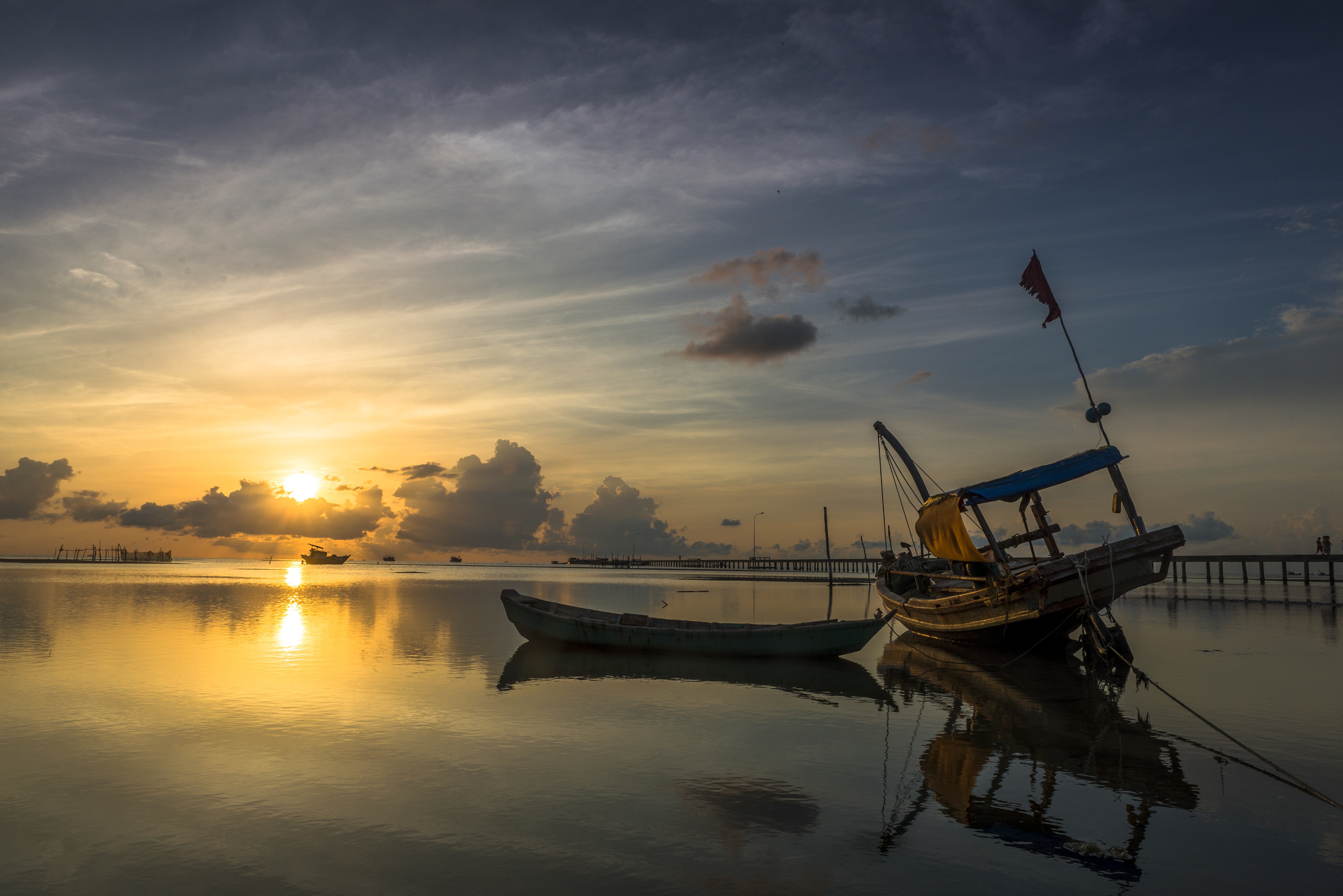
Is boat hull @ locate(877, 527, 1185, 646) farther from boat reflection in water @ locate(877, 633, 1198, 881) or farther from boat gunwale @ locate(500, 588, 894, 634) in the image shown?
boat reflection in water @ locate(877, 633, 1198, 881)

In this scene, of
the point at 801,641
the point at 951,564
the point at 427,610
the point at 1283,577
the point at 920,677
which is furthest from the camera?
the point at 1283,577

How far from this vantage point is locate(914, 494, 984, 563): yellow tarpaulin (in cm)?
2480

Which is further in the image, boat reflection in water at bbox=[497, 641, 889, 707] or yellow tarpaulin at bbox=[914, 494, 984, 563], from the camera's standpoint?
yellow tarpaulin at bbox=[914, 494, 984, 563]

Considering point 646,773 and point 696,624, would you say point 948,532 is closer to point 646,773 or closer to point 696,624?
point 696,624

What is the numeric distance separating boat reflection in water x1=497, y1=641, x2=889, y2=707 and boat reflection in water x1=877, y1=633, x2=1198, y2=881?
59.4 inches

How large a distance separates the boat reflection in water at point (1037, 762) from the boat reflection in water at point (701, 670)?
1509mm

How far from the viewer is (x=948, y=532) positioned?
25641mm

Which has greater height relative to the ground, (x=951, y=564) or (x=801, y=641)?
(x=951, y=564)

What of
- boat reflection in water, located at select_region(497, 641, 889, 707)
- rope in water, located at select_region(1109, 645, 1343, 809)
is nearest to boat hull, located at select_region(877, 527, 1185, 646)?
boat reflection in water, located at select_region(497, 641, 889, 707)

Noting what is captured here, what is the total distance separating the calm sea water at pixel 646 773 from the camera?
28.0 feet

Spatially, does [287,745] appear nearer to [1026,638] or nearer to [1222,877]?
[1222,877]

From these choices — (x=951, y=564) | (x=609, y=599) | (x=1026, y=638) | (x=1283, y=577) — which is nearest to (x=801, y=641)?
(x=1026, y=638)

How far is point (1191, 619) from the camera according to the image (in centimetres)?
3912

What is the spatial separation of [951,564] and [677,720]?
20543 millimetres
